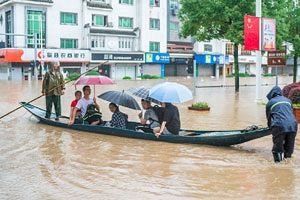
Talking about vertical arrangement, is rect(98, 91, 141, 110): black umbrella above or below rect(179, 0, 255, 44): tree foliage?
below

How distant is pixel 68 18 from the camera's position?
5259 centimetres

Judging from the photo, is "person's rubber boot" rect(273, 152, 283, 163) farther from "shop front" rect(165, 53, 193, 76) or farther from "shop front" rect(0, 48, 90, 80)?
"shop front" rect(165, 53, 193, 76)

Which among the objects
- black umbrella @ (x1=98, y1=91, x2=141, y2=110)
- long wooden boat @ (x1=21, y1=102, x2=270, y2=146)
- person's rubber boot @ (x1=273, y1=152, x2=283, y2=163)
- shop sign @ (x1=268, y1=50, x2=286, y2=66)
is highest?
shop sign @ (x1=268, y1=50, x2=286, y2=66)

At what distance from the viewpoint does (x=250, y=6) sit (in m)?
27.8

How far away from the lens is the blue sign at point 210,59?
64.5 metres

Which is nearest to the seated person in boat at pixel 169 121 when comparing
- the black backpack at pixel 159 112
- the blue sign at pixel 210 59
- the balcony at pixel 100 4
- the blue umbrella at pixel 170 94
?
the black backpack at pixel 159 112

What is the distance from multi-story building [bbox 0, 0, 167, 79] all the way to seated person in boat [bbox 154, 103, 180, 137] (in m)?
37.0

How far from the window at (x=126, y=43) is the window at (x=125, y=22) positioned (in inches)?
69.7

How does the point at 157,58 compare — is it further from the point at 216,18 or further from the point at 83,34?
the point at 216,18

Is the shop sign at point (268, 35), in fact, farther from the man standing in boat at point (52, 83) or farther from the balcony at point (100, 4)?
the balcony at point (100, 4)

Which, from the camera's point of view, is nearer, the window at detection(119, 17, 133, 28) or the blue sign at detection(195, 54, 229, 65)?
the window at detection(119, 17, 133, 28)

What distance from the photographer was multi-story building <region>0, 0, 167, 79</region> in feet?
161

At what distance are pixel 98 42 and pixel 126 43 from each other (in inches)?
170

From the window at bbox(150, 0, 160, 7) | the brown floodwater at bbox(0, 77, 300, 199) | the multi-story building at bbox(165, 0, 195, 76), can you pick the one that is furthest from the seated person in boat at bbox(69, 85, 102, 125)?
the multi-story building at bbox(165, 0, 195, 76)
